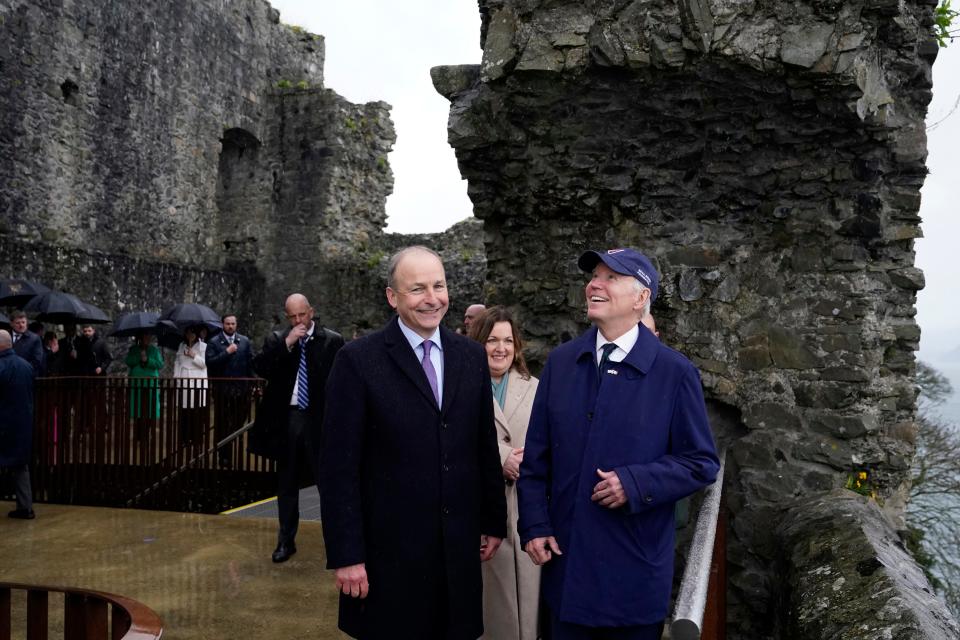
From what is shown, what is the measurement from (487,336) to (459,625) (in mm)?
1363

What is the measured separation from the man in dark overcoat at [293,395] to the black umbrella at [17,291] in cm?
736

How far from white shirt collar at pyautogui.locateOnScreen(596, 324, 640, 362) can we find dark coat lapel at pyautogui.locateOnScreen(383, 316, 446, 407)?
2.01 feet

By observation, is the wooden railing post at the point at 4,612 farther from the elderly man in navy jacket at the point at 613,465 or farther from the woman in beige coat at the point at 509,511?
the elderly man in navy jacket at the point at 613,465

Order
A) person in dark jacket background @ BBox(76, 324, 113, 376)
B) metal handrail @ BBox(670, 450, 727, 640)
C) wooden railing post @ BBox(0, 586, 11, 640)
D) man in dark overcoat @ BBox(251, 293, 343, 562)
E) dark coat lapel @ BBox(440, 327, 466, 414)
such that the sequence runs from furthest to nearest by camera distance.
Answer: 1. person in dark jacket background @ BBox(76, 324, 113, 376)
2. man in dark overcoat @ BBox(251, 293, 343, 562)
3. wooden railing post @ BBox(0, 586, 11, 640)
4. dark coat lapel @ BBox(440, 327, 466, 414)
5. metal handrail @ BBox(670, 450, 727, 640)

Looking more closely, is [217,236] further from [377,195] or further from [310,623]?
[310,623]

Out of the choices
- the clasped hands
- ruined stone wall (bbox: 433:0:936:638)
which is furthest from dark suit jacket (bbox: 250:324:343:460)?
the clasped hands

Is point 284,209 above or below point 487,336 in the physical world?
above

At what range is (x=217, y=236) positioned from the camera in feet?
65.5

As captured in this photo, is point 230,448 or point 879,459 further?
point 230,448

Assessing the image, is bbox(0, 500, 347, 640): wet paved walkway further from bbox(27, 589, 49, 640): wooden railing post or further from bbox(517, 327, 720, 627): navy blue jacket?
bbox(517, 327, 720, 627): navy blue jacket

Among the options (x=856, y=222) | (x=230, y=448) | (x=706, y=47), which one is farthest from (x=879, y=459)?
(x=230, y=448)

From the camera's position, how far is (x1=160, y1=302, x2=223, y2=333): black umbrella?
472 inches

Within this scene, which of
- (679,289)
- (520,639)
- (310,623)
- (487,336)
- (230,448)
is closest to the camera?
(520,639)

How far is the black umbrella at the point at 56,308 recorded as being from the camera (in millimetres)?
10765
